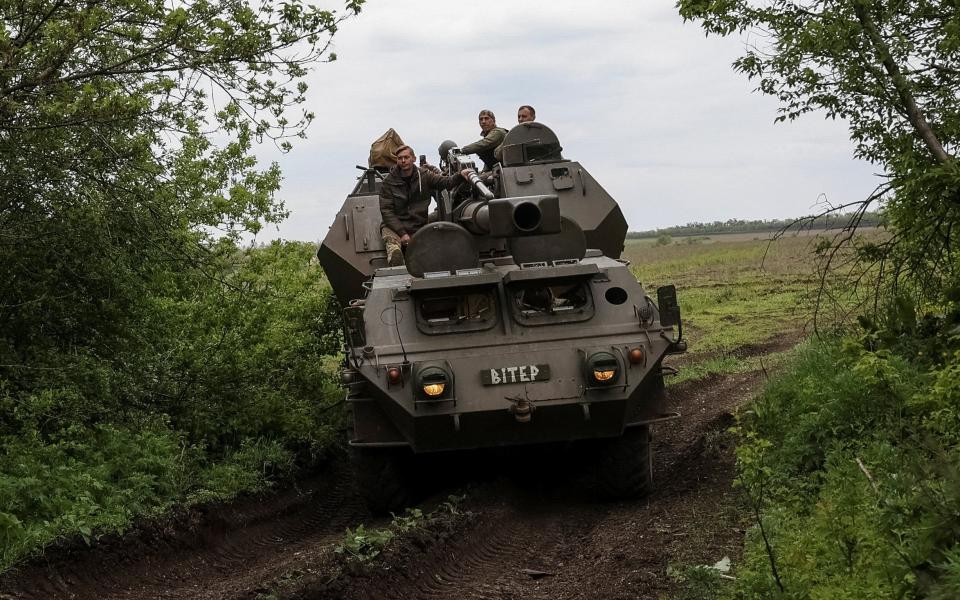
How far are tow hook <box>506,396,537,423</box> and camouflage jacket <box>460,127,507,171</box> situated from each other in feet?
15.0

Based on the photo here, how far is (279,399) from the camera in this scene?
482 inches

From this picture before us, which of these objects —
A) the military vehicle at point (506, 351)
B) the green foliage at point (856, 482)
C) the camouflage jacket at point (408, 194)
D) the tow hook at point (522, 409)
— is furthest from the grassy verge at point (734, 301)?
the camouflage jacket at point (408, 194)

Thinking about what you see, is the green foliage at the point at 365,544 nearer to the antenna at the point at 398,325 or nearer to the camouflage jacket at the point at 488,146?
the antenna at the point at 398,325

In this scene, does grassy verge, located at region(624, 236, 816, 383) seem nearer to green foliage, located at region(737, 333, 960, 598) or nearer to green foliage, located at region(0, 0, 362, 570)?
green foliage, located at region(737, 333, 960, 598)

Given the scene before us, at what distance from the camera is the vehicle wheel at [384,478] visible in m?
9.67

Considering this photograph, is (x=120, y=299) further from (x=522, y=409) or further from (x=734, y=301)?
(x=734, y=301)

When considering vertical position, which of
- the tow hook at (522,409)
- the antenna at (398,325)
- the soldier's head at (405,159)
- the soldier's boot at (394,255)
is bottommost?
the tow hook at (522,409)

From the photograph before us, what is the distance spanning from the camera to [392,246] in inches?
445

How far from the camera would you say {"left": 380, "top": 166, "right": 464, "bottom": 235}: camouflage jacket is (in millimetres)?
11250

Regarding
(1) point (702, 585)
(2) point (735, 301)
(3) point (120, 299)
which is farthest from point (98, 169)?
(2) point (735, 301)

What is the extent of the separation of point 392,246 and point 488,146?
2.14 meters

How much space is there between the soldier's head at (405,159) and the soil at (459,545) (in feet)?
9.15

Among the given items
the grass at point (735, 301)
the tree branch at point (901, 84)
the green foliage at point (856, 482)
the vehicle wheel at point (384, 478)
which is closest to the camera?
the green foliage at point (856, 482)

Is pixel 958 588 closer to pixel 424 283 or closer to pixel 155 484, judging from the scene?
pixel 424 283
